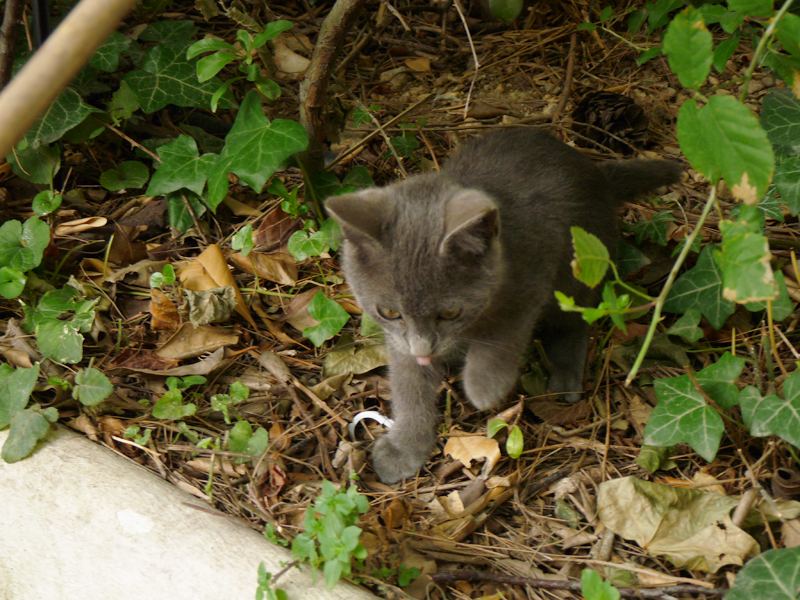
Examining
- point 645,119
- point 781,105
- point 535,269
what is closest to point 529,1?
point 645,119

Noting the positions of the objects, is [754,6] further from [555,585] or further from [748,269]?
[555,585]

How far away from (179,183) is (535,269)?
4.19 feet

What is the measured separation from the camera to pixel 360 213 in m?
1.64

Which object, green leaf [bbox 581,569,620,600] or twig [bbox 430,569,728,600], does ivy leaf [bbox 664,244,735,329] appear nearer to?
twig [bbox 430,569,728,600]

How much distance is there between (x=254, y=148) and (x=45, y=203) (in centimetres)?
81

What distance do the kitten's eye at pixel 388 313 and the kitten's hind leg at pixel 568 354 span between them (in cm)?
66

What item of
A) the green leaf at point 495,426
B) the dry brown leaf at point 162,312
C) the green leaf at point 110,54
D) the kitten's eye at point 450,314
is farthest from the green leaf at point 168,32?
the green leaf at point 495,426

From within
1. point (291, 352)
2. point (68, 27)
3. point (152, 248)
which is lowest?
point (291, 352)

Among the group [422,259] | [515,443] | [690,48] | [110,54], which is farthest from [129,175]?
[690,48]

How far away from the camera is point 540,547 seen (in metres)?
1.68

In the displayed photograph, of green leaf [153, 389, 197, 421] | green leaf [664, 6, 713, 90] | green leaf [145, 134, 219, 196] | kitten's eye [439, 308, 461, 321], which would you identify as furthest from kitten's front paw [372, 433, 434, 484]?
green leaf [664, 6, 713, 90]

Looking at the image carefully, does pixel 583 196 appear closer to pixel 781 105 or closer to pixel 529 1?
pixel 781 105

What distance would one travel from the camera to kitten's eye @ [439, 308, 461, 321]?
1.74 meters

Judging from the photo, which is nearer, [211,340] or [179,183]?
[211,340]
